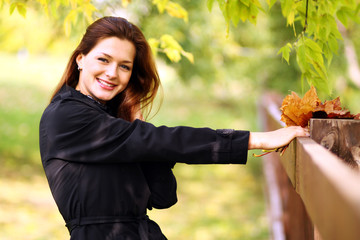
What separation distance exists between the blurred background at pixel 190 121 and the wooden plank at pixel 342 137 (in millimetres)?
616

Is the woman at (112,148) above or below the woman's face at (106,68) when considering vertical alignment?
below

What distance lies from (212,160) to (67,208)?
0.63 metres

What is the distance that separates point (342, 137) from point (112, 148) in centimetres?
86

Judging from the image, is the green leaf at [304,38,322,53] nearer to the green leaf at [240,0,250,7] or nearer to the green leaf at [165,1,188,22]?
the green leaf at [240,0,250,7]

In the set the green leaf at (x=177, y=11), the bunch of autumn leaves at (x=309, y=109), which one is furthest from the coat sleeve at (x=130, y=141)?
the green leaf at (x=177, y=11)

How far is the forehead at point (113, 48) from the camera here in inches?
88.7

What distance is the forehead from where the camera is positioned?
2.25 meters

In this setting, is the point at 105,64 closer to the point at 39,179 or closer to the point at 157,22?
the point at 157,22

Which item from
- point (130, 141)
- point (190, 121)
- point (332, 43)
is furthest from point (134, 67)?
point (190, 121)

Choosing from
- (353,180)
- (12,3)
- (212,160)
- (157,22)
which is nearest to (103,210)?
(212,160)

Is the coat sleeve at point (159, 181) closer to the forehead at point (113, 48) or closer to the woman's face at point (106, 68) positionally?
the woman's face at point (106, 68)

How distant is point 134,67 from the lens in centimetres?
252

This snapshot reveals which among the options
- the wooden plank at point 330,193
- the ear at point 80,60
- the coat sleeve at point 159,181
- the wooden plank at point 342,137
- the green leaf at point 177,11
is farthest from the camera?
the green leaf at point 177,11

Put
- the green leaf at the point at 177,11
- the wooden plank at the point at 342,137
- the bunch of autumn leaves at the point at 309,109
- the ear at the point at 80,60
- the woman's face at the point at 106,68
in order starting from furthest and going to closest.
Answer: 1. the green leaf at the point at 177,11
2. the ear at the point at 80,60
3. the woman's face at the point at 106,68
4. the bunch of autumn leaves at the point at 309,109
5. the wooden plank at the point at 342,137
